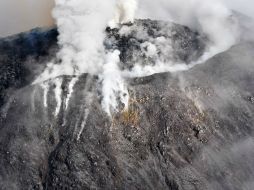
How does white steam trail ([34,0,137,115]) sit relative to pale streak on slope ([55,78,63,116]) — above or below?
above

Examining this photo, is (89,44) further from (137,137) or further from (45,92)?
(137,137)

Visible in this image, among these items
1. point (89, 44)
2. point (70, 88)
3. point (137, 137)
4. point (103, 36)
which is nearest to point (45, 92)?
point (70, 88)

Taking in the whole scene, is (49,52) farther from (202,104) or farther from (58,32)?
(202,104)

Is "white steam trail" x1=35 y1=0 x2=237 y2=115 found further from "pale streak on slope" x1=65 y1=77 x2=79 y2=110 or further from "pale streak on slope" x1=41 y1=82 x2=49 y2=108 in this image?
"pale streak on slope" x1=65 y1=77 x2=79 y2=110

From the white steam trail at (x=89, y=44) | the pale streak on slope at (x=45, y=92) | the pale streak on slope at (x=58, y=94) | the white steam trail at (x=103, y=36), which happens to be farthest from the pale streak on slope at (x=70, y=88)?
the white steam trail at (x=103, y=36)

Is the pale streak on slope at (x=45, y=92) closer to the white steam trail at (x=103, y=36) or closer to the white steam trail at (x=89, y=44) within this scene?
the white steam trail at (x=89, y=44)

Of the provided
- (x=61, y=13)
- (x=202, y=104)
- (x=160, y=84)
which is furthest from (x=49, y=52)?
(x=202, y=104)

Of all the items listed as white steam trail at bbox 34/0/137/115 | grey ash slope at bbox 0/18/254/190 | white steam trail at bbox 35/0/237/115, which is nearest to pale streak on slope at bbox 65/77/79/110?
grey ash slope at bbox 0/18/254/190

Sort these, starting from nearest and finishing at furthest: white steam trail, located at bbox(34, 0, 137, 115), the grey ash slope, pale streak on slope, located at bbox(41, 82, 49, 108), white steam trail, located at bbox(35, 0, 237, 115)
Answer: the grey ash slope → pale streak on slope, located at bbox(41, 82, 49, 108) → white steam trail, located at bbox(34, 0, 137, 115) → white steam trail, located at bbox(35, 0, 237, 115)
